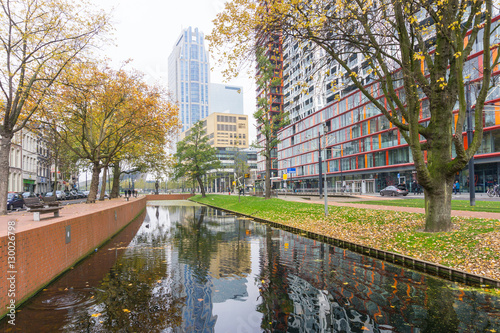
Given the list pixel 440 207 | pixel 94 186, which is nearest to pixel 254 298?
pixel 440 207

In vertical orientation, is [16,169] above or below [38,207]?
above

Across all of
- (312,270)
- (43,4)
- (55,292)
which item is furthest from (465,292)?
(43,4)

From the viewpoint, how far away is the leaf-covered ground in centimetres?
760

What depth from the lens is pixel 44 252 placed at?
258 inches

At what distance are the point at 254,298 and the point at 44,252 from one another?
4713mm

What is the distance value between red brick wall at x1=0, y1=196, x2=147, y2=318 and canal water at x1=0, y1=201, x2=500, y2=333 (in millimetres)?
262

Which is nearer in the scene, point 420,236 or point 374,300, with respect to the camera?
point 374,300

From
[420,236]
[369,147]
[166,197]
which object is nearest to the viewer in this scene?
[420,236]

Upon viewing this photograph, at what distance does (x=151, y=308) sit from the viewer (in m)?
5.34

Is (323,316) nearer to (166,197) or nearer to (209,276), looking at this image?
(209,276)

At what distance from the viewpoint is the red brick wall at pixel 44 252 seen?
5.24m

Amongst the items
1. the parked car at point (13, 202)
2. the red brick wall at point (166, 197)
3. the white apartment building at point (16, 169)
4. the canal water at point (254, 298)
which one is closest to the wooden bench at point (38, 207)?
the canal water at point (254, 298)

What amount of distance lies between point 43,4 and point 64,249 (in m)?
11.6

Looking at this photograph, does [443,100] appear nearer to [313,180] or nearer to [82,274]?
[82,274]
